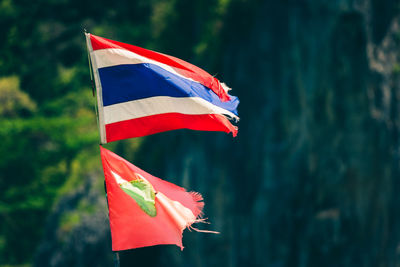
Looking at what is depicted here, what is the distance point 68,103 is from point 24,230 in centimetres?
516

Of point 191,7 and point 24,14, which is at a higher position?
point 24,14

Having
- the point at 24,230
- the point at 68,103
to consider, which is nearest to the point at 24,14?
the point at 68,103

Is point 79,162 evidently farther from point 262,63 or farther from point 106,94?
point 106,94

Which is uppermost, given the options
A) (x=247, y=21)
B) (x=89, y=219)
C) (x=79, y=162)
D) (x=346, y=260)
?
(x=247, y=21)

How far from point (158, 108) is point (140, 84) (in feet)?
1.21

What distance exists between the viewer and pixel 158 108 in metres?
7.79

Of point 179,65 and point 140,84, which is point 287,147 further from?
point 140,84

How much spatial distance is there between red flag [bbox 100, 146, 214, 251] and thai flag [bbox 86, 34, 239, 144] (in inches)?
16.7

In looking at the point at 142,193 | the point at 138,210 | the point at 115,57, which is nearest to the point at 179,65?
the point at 115,57

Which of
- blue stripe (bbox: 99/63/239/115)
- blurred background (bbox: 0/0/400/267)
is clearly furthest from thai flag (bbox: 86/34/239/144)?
blurred background (bbox: 0/0/400/267)

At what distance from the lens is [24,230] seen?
24078mm

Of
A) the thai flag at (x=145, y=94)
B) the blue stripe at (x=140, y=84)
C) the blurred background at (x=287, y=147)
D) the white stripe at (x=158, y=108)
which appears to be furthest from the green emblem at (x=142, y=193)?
the blurred background at (x=287, y=147)

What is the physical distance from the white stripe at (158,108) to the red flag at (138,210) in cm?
46

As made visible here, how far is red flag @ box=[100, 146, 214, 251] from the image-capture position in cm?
730
